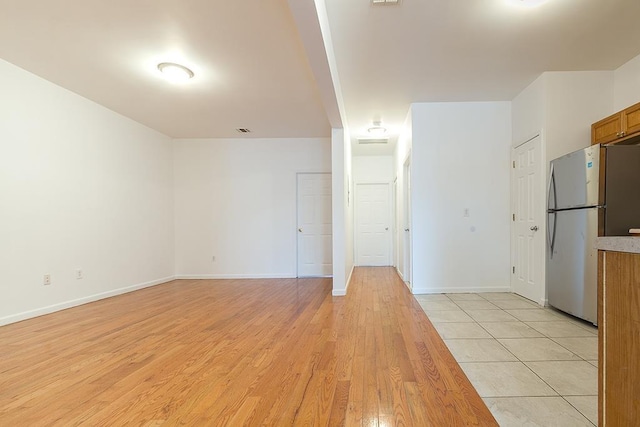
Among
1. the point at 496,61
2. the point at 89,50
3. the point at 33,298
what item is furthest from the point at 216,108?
the point at 496,61

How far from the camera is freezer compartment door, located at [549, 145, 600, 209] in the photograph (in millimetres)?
2838

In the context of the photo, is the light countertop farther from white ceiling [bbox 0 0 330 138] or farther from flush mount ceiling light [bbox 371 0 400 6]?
white ceiling [bbox 0 0 330 138]

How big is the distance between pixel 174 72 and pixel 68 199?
2101mm

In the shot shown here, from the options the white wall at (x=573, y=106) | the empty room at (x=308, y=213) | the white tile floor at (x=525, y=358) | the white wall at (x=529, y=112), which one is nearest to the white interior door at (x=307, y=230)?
the empty room at (x=308, y=213)

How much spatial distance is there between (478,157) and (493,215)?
81cm

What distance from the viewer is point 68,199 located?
154 inches

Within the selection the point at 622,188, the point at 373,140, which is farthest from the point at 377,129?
the point at 622,188

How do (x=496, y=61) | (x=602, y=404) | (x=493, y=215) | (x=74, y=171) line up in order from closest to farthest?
(x=602, y=404)
(x=496, y=61)
(x=74, y=171)
(x=493, y=215)

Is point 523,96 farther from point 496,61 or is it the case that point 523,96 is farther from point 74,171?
point 74,171

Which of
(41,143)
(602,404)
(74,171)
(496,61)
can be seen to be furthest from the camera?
(74,171)

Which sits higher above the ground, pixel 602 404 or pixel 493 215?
pixel 493 215

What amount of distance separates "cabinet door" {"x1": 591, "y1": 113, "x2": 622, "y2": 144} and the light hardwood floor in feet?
8.35

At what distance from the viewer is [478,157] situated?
4.38m

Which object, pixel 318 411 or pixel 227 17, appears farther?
pixel 227 17
